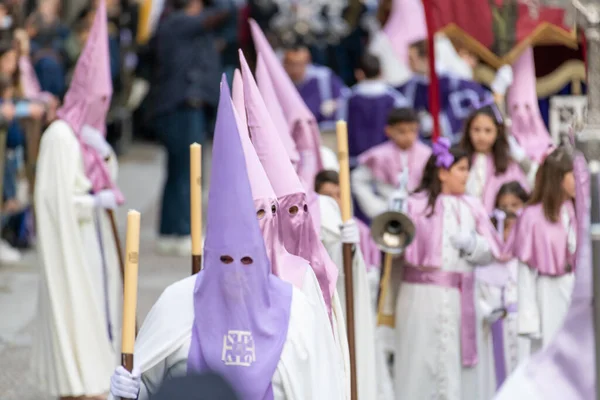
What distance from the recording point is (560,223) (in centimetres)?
884

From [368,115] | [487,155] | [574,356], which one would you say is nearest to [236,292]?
[574,356]

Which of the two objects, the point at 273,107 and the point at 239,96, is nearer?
the point at 239,96

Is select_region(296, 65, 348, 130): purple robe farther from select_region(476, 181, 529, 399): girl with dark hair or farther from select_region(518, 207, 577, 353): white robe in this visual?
select_region(518, 207, 577, 353): white robe

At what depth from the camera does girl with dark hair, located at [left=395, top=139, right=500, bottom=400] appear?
29.5 feet

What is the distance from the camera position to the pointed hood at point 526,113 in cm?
1148

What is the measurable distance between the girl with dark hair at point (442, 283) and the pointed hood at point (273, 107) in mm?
835

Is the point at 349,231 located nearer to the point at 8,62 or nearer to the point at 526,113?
the point at 526,113

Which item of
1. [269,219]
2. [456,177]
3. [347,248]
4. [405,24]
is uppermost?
[405,24]

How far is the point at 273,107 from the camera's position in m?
8.30

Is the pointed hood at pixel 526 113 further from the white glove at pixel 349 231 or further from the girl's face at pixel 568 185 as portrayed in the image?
the white glove at pixel 349 231

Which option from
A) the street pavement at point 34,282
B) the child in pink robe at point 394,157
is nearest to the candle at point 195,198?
the street pavement at point 34,282

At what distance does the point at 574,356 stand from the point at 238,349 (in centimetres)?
171

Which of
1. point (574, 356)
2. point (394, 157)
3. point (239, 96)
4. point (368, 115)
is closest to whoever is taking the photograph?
point (574, 356)

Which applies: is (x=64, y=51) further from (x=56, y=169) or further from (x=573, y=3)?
(x=573, y=3)
